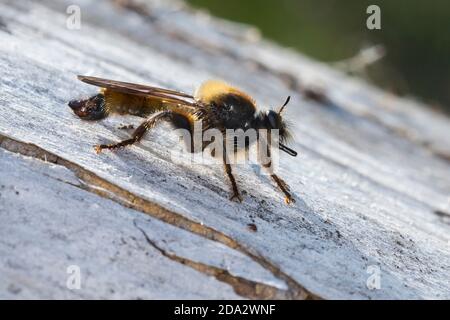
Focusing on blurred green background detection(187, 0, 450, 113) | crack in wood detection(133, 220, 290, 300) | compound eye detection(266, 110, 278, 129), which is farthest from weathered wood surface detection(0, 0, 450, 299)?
blurred green background detection(187, 0, 450, 113)

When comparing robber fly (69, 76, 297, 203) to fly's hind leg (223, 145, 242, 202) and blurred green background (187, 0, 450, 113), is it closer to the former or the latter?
fly's hind leg (223, 145, 242, 202)

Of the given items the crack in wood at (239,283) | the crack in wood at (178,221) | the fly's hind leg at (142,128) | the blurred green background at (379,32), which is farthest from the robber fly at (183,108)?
the blurred green background at (379,32)

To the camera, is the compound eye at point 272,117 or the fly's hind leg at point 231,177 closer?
the fly's hind leg at point 231,177

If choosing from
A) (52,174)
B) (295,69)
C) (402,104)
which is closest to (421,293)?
(52,174)

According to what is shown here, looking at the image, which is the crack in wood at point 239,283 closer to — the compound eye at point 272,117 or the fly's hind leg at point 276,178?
the fly's hind leg at point 276,178

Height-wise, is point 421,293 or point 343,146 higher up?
point 343,146

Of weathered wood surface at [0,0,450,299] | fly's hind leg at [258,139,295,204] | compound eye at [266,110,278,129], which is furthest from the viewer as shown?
compound eye at [266,110,278,129]
